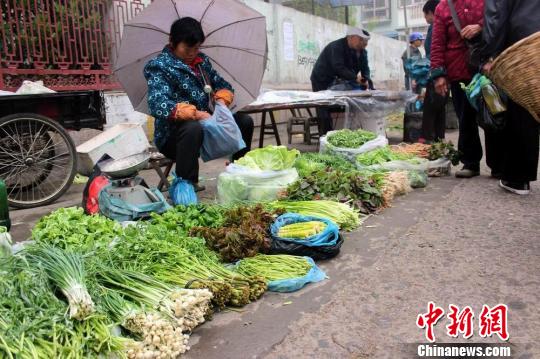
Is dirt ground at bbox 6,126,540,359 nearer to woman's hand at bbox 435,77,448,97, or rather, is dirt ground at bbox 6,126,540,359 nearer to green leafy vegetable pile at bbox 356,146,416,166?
green leafy vegetable pile at bbox 356,146,416,166

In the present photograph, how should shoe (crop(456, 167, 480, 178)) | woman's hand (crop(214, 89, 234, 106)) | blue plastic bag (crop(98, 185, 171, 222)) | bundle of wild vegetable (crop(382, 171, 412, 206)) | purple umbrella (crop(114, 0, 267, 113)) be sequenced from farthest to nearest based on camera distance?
shoe (crop(456, 167, 480, 178)) < purple umbrella (crop(114, 0, 267, 113)) < woman's hand (crop(214, 89, 234, 106)) < bundle of wild vegetable (crop(382, 171, 412, 206)) < blue plastic bag (crop(98, 185, 171, 222))

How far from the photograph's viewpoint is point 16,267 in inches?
84.1

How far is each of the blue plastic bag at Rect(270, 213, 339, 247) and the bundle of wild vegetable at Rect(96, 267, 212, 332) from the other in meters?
0.87

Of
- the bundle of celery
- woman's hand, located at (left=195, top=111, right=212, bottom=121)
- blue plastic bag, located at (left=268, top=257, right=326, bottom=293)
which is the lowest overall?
blue plastic bag, located at (left=268, top=257, right=326, bottom=293)

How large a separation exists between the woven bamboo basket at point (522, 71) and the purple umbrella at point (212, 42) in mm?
3051

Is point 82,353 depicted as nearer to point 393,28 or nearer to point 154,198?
point 154,198

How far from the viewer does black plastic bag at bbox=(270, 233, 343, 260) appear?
3.00m

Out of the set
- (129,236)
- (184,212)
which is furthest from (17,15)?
(129,236)

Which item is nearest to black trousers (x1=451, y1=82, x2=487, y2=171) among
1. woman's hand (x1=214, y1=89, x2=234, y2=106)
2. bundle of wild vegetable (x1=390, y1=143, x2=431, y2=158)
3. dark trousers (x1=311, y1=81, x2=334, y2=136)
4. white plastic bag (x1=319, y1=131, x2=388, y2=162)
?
bundle of wild vegetable (x1=390, y1=143, x2=431, y2=158)

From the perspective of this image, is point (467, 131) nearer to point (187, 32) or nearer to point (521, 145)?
point (521, 145)

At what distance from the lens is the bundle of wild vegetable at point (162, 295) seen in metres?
2.14

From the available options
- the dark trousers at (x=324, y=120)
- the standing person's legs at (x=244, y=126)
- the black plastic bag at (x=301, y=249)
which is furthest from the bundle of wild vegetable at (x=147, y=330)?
the dark trousers at (x=324, y=120)

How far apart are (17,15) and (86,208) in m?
4.01

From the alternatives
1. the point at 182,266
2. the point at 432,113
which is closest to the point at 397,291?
the point at 182,266
